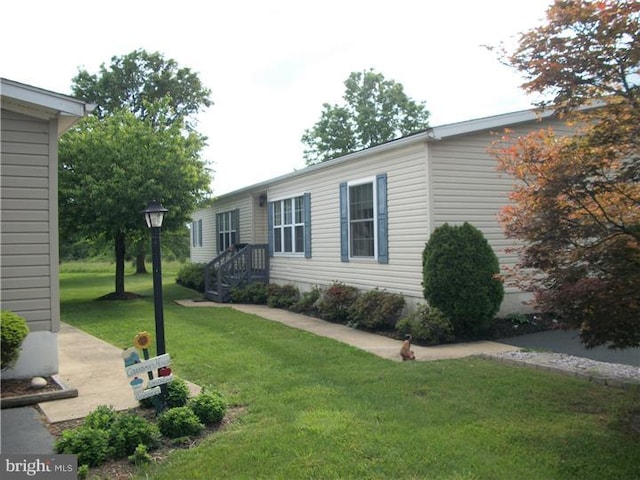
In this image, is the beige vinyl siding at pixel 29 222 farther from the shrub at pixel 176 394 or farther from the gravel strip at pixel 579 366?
the gravel strip at pixel 579 366

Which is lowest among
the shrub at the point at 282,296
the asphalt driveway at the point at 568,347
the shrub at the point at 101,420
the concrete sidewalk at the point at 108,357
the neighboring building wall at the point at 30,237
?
the concrete sidewalk at the point at 108,357

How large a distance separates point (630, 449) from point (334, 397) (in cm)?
258

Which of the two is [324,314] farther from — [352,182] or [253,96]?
[253,96]

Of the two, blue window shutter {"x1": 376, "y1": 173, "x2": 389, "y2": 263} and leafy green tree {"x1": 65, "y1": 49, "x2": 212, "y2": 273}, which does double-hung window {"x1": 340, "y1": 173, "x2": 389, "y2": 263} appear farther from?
leafy green tree {"x1": 65, "y1": 49, "x2": 212, "y2": 273}

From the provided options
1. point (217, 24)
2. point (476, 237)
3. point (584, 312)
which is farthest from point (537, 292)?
point (217, 24)

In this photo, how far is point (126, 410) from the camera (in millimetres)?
5250

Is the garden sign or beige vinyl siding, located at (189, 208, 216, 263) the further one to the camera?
beige vinyl siding, located at (189, 208, 216, 263)

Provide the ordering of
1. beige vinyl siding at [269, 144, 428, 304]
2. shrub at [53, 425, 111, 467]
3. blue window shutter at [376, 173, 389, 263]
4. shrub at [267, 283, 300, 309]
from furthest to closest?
1. shrub at [267, 283, 300, 309]
2. blue window shutter at [376, 173, 389, 263]
3. beige vinyl siding at [269, 144, 428, 304]
4. shrub at [53, 425, 111, 467]

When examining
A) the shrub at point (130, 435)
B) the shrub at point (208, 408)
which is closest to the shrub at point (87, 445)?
the shrub at point (130, 435)

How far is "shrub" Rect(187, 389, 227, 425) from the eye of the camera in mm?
→ 4766

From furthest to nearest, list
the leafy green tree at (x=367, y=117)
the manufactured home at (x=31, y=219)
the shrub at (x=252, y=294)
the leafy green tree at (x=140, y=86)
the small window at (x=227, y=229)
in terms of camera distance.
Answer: the leafy green tree at (x=367, y=117), the leafy green tree at (x=140, y=86), the small window at (x=227, y=229), the shrub at (x=252, y=294), the manufactured home at (x=31, y=219)

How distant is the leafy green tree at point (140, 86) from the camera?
91.7ft

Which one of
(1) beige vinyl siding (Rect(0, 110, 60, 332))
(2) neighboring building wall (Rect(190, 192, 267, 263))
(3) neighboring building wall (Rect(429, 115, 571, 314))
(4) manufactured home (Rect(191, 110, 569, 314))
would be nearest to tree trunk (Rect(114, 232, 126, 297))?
(4) manufactured home (Rect(191, 110, 569, 314))

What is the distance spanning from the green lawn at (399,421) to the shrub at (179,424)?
0.22 meters
